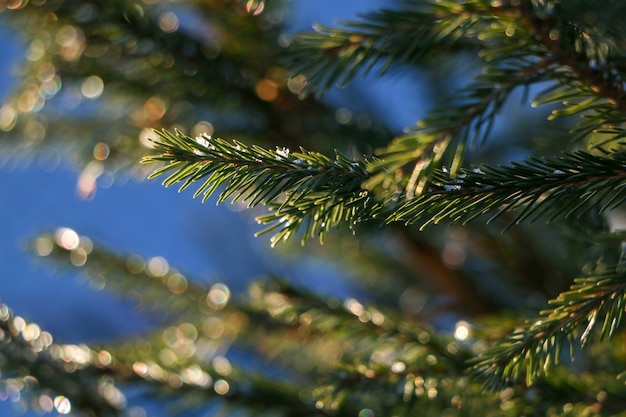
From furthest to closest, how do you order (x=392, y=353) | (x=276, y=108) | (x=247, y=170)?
(x=276, y=108), (x=392, y=353), (x=247, y=170)

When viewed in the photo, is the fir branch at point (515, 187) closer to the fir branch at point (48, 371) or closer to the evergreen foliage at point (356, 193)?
the evergreen foliage at point (356, 193)

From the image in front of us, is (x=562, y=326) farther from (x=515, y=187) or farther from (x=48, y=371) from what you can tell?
(x=48, y=371)

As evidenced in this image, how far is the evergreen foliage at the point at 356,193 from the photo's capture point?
0.70 ft

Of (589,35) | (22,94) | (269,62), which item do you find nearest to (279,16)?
(269,62)

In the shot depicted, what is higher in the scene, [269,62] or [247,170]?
[269,62]

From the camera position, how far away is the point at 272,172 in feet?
0.69

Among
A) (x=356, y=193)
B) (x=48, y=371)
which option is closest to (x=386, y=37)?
(x=356, y=193)

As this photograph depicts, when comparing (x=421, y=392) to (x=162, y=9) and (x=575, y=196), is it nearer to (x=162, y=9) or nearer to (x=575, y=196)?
(x=575, y=196)

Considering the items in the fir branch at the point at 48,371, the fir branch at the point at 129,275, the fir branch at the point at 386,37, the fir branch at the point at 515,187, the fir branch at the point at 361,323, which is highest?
the fir branch at the point at 386,37

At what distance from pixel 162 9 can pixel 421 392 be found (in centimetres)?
32

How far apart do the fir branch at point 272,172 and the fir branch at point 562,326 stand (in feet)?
0.23

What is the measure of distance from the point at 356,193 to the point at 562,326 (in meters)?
0.08

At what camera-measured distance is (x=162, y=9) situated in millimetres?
490

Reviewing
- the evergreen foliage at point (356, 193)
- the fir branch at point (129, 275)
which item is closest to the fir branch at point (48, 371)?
the evergreen foliage at point (356, 193)
